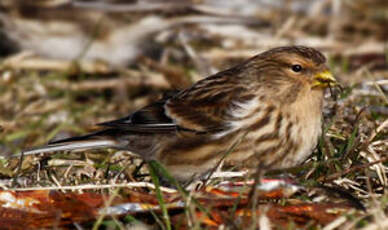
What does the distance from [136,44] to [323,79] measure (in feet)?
11.0

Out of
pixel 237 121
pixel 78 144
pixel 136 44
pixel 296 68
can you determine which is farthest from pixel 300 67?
pixel 136 44

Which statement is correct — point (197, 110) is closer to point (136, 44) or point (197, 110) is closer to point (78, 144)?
point (78, 144)

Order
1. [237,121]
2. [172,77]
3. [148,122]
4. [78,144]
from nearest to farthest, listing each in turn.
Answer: [237,121], [78,144], [148,122], [172,77]

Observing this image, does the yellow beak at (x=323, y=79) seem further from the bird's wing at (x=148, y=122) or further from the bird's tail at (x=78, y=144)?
the bird's tail at (x=78, y=144)

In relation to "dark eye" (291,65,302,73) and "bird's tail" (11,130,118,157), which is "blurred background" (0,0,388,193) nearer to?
"bird's tail" (11,130,118,157)

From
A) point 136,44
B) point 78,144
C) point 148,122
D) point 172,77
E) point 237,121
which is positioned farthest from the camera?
point 136,44

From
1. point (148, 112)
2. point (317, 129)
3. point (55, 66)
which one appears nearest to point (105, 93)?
point (55, 66)

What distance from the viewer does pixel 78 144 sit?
12.3ft

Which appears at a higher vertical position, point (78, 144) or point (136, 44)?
point (78, 144)

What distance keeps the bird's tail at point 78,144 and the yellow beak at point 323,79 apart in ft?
3.15

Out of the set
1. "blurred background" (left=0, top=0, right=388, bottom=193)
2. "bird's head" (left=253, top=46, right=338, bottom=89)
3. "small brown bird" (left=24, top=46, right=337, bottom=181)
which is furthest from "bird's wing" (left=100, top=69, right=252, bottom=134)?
"blurred background" (left=0, top=0, right=388, bottom=193)

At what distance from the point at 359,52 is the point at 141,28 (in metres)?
1.73

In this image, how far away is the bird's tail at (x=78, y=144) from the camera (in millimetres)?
3679

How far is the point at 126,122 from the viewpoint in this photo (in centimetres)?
388
